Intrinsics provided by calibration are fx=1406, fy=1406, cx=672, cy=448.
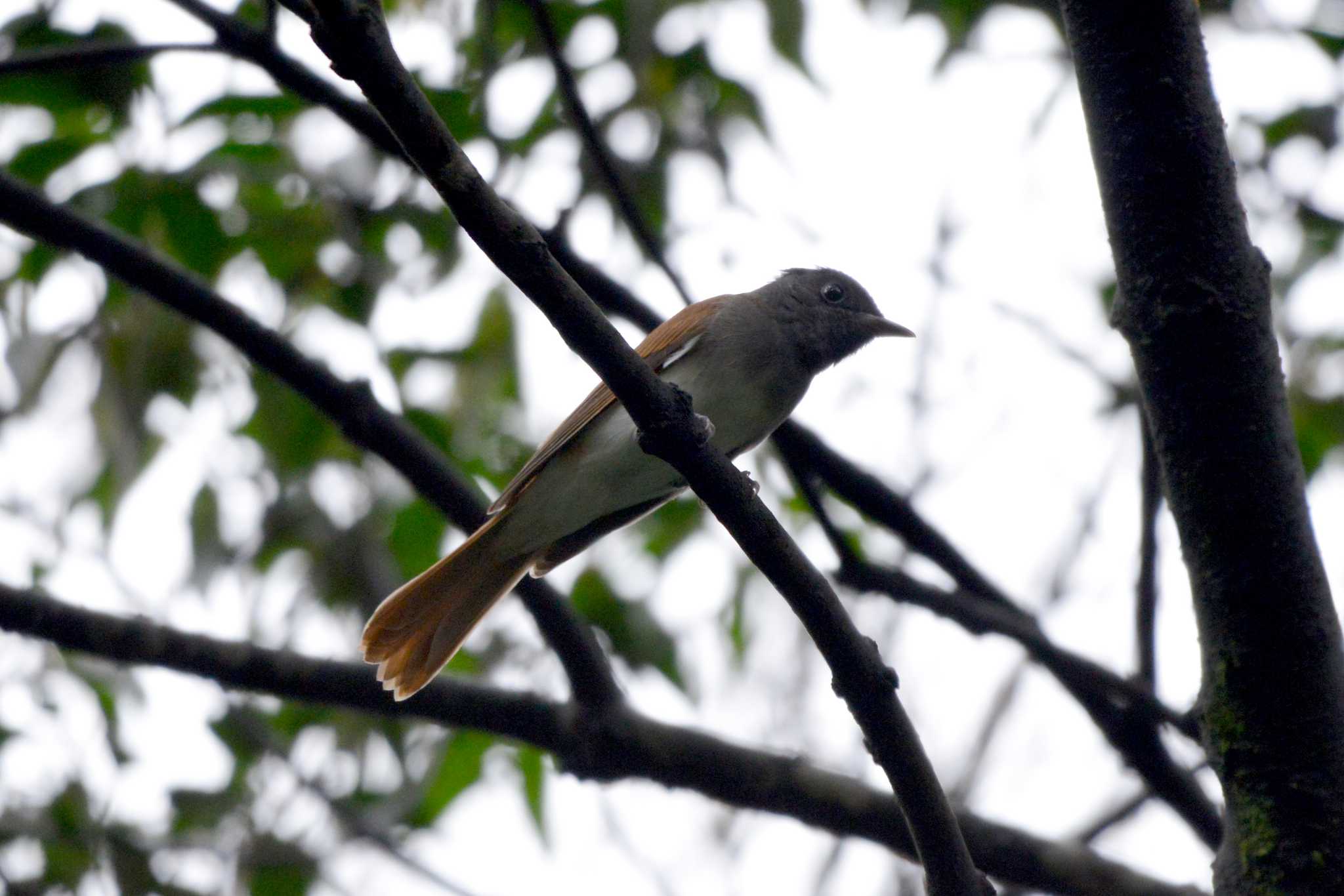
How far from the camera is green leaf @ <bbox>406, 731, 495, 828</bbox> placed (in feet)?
15.5

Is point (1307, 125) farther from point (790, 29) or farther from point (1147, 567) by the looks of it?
point (1147, 567)

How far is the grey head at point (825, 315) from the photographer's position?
516cm

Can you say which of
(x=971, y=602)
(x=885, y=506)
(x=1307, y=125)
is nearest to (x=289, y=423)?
(x=885, y=506)

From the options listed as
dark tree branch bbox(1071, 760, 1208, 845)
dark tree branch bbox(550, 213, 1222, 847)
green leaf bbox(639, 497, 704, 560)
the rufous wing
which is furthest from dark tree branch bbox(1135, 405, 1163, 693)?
green leaf bbox(639, 497, 704, 560)

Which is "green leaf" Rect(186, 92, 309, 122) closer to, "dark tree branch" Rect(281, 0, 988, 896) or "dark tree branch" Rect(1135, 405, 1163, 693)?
"dark tree branch" Rect(281, 0, 988, 896)

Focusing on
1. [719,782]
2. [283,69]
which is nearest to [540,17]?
[283,69]

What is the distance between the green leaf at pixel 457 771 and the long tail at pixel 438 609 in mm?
469

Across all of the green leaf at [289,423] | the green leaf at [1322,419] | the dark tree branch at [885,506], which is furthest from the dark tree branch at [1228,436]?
the green leaf at [289,423]

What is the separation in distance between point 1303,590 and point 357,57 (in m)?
1.83

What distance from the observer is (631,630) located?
4.62 meters

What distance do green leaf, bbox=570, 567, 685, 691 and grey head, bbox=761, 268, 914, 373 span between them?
1.13 meters

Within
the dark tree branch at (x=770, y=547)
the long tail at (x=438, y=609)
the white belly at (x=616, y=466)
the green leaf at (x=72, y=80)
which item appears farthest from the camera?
the white belly at (x=616, y=466)

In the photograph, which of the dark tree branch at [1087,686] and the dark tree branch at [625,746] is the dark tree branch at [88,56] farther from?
the dark tree branch at [1087,686]

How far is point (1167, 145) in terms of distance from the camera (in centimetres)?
249
